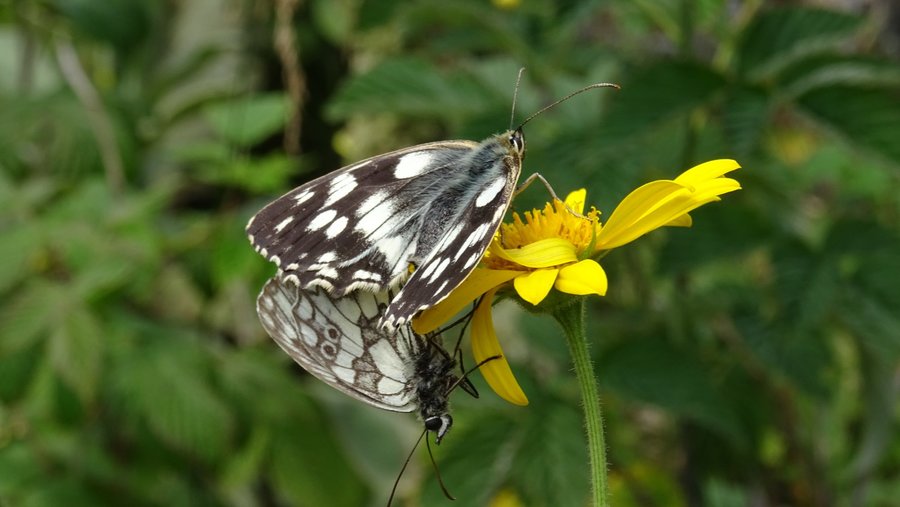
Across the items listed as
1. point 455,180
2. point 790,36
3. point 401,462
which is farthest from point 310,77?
point 455,180

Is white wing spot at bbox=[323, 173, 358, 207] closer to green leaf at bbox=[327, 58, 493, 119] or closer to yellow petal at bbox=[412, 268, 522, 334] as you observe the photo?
yellow petal at bbox=[412, 268, 522, 334]

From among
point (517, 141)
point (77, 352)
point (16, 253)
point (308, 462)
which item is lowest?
point (308, 462)

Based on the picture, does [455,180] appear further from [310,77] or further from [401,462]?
[310,77]

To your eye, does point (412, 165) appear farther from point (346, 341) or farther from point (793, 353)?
point (793, 353)

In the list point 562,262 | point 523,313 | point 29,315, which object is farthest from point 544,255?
point 29,315

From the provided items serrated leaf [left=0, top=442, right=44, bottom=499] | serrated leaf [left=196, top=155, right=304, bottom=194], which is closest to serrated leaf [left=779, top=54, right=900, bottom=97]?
serrated leaf [left=196, top=155, right=304, bottom=194]

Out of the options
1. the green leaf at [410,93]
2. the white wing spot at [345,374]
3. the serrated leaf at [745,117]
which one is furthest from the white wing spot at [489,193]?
the green leaf at [410,93]
